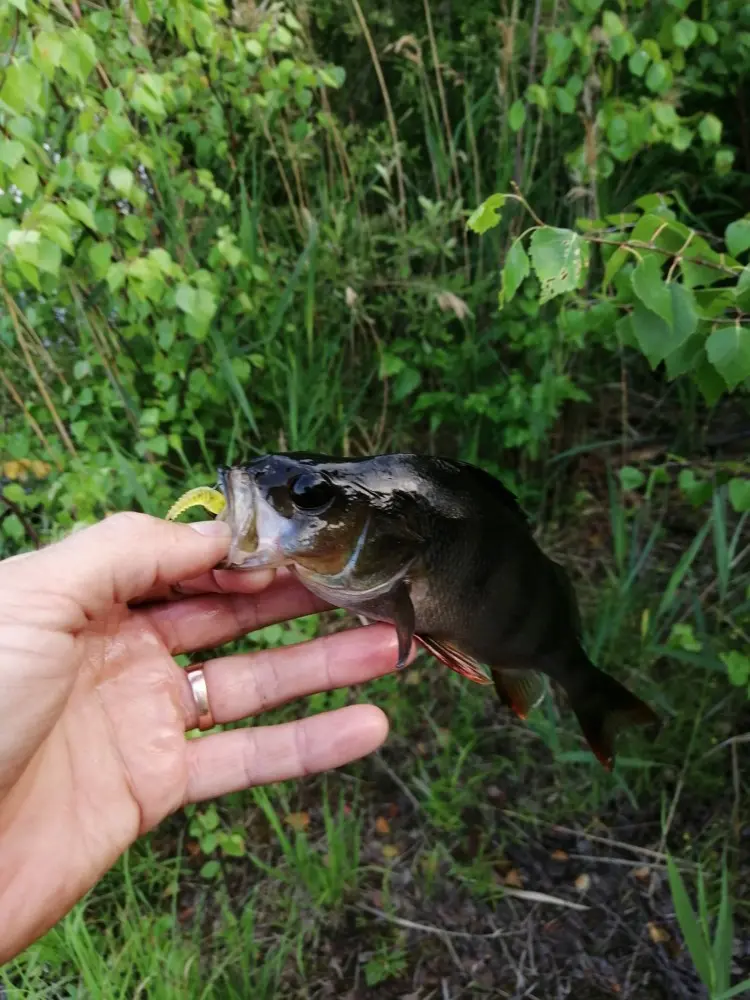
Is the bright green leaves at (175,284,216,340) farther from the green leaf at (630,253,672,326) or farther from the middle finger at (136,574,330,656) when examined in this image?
the green leaf at (630,253,672,326)

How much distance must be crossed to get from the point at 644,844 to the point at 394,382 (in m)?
1.70

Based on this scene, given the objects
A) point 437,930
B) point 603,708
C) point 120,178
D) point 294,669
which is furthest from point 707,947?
point 120,178

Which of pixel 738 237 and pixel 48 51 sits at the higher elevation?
pixel 48 51

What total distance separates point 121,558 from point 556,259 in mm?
926

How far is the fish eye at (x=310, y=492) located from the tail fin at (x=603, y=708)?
812 mm

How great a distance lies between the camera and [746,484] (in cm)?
144

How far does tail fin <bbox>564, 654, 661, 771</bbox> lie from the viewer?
1.68 m

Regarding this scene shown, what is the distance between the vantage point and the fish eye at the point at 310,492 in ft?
4.09

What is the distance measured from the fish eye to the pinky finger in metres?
0.51

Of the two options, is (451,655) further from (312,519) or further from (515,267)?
(515,267)

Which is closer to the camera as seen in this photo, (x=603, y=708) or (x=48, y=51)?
(x=48, y=51)

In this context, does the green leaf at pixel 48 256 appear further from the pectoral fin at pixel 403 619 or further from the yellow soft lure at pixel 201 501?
the pectoral fin at pixel 403 619

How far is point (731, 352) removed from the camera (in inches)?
45.8

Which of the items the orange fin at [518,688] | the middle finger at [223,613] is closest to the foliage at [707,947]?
the orange fin at [518,688]
